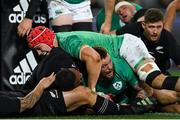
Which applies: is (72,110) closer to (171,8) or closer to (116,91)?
(116,91)

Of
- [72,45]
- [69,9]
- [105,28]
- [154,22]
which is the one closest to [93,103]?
[72,45]

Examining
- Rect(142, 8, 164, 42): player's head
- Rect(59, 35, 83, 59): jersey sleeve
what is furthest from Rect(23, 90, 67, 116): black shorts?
Rect(142, 8, 164, 42): player's head

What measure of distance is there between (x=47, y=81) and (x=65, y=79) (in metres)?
0.20

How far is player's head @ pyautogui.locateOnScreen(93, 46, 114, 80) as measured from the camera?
8.10m

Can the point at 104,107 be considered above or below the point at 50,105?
below

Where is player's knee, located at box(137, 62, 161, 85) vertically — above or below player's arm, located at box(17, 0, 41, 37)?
below

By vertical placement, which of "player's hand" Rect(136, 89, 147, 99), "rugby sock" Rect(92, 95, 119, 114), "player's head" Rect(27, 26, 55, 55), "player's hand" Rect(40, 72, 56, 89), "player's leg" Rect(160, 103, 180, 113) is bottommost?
"player's leg" Rect(160, 103, 180, 113)

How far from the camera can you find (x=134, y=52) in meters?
8.30

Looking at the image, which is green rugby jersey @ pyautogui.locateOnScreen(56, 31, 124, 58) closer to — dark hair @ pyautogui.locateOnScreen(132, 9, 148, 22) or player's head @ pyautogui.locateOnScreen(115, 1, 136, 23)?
dark hair @ pyautogui.locateOnScreen(132, 9, 148, 22)

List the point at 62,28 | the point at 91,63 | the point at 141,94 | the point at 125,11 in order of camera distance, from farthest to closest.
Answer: the point at 125,11
the point at 62,28
the point at 141,94
the point at 91,63

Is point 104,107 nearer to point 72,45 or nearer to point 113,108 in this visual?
point 113,108

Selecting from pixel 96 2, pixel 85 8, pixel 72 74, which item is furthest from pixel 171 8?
pixel 96 2

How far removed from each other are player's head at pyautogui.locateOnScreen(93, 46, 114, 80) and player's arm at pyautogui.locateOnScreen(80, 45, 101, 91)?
0.11 metres

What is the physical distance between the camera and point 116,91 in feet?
27.6
